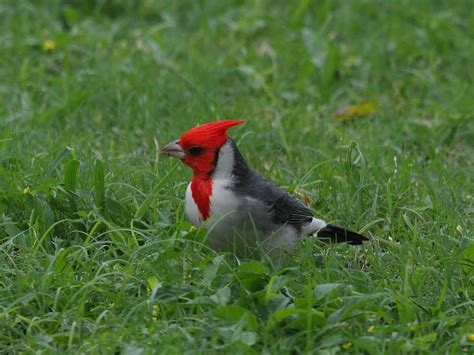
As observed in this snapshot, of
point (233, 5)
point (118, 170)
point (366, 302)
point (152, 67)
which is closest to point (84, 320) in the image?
point (366, 302)

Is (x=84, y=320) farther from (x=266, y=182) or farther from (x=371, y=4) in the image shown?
(x=371, y=4)

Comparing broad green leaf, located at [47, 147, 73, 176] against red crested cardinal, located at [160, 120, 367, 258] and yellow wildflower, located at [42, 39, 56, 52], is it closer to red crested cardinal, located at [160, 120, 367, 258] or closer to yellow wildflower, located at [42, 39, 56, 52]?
red crested cardinal, located at [160, 120, 367, 258]

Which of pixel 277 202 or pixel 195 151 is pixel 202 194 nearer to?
pixel 195 151

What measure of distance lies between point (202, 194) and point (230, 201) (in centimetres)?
12

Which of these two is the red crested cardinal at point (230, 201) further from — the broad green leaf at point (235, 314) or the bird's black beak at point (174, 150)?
the broad green leaf at point (235, 314)

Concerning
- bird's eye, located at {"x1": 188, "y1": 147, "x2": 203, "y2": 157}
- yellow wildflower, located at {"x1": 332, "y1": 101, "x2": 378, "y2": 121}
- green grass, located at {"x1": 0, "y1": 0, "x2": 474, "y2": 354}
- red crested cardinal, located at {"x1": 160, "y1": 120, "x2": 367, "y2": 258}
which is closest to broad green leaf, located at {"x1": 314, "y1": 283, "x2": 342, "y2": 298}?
green grass, located at {"x1": 0, "y1": 0, "x2": 474, "y2": 354}

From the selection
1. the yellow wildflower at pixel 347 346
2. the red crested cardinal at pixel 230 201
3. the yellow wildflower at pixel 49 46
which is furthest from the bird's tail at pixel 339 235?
the yellow wildflower at pixel 49 46

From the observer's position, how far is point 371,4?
7898 mm

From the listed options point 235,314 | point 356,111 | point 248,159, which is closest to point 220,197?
point 235,314

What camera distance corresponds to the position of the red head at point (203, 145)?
14.6 ft

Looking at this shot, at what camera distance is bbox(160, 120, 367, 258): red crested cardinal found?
436cm

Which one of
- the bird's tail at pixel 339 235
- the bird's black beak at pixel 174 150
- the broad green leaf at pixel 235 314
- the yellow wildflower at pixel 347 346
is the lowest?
the yellow wildflower at pixel 347 346

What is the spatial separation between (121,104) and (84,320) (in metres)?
2.57

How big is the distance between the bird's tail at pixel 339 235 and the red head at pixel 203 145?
0.60 meters
